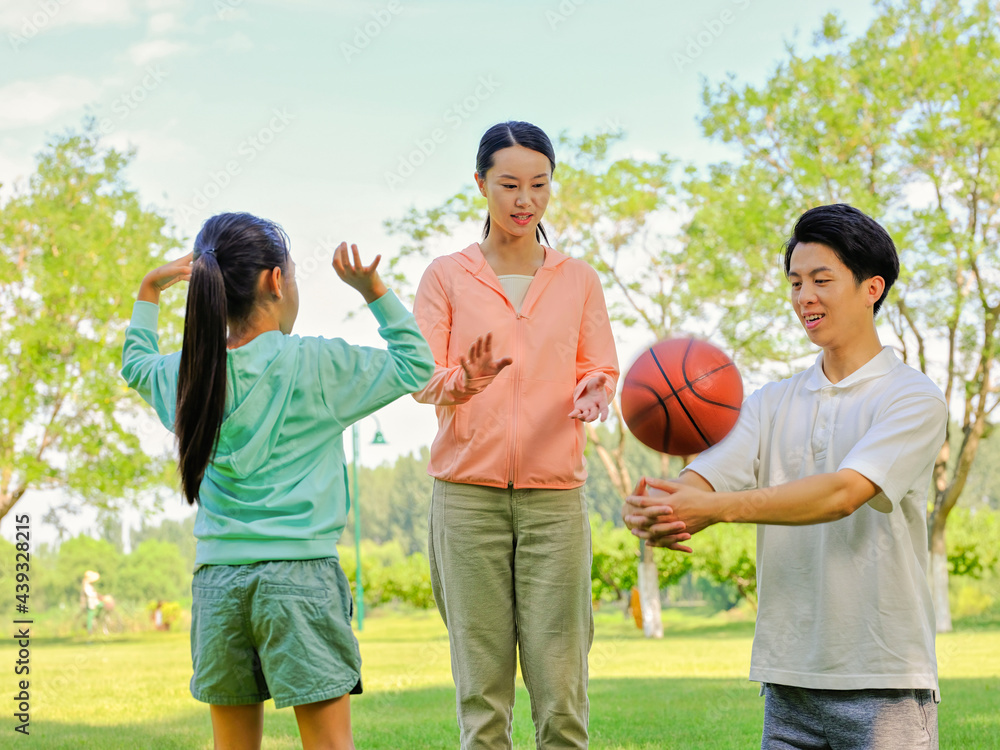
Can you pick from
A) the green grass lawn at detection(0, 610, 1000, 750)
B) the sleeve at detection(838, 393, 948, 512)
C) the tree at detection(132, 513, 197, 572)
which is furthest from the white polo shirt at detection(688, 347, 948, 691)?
the tree at detection(132, 513, 197, 572)

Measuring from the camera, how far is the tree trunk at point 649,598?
73.5 feet

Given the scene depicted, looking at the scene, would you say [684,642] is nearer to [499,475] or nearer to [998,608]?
[998,608]

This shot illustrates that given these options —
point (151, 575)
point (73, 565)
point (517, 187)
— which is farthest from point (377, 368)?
point (151, 575)

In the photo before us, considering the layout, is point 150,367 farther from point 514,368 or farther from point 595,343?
point 595,343

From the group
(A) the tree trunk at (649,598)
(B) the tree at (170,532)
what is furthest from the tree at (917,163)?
(B) the tree at (170,532)

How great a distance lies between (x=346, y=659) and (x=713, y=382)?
1.43 metres

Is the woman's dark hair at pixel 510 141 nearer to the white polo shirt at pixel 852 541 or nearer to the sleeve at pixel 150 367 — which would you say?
the sleeve at pixel 150 367

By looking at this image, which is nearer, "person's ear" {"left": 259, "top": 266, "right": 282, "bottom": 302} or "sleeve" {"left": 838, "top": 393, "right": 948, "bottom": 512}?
"sleeve" {"left": 838, "top": 393, "right": 948, "bottom": 512}

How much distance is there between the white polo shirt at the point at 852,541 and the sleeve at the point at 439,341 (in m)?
0.90

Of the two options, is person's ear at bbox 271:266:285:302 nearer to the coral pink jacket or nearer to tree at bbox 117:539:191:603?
the coral pink jacket

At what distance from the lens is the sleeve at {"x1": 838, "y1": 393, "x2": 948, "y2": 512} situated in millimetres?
2334

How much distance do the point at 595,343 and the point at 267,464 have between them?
139 cm

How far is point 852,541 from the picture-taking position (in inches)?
98.0

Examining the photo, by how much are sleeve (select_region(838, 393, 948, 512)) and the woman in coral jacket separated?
1.01 metres
